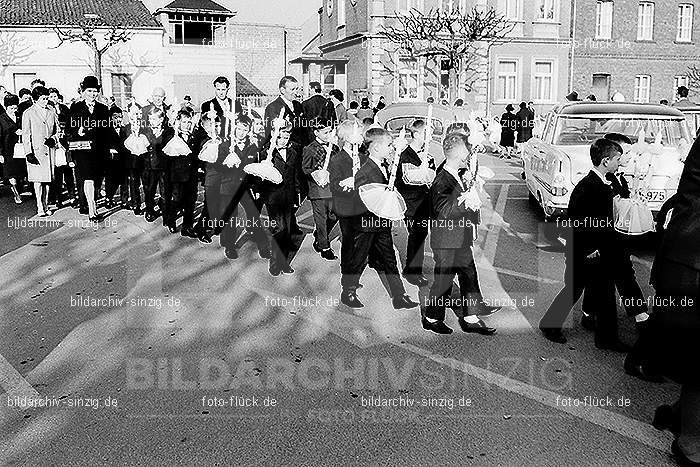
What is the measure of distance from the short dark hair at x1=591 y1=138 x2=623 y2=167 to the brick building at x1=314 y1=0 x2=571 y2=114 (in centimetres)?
2946

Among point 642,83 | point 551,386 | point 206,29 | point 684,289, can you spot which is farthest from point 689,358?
point 206,29

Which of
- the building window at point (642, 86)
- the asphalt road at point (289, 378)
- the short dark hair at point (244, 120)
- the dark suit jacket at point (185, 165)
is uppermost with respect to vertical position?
the building window at point (642, 86)

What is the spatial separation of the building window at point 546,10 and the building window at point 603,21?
2532mm

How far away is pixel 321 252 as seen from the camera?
384 inches

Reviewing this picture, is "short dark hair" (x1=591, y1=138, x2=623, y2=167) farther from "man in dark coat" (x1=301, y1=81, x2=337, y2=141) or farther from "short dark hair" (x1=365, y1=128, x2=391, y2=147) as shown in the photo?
"man in dark coat" (x1=301, y1=81, x2=337, y2=141)

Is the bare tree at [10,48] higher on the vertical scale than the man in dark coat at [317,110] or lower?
higher

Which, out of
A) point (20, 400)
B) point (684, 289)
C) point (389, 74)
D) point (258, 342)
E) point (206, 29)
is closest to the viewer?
point (684, 289)

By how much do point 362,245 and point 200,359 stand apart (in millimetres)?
2161

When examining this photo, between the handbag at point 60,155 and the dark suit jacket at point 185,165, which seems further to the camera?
the handbag at point 60,155

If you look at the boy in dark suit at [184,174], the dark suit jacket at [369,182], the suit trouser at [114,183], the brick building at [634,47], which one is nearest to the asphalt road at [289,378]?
the dark suit jacket at [369,182]

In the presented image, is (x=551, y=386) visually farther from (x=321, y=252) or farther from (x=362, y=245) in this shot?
(x=321, y=252)

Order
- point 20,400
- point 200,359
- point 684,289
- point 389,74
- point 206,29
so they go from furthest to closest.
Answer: point 206,29
point 389,74
point 200,359
point 20,400
point 684,289

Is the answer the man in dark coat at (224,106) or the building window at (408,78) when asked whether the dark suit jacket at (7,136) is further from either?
the building window at (408,78)

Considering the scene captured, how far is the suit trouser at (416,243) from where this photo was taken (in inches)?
330
